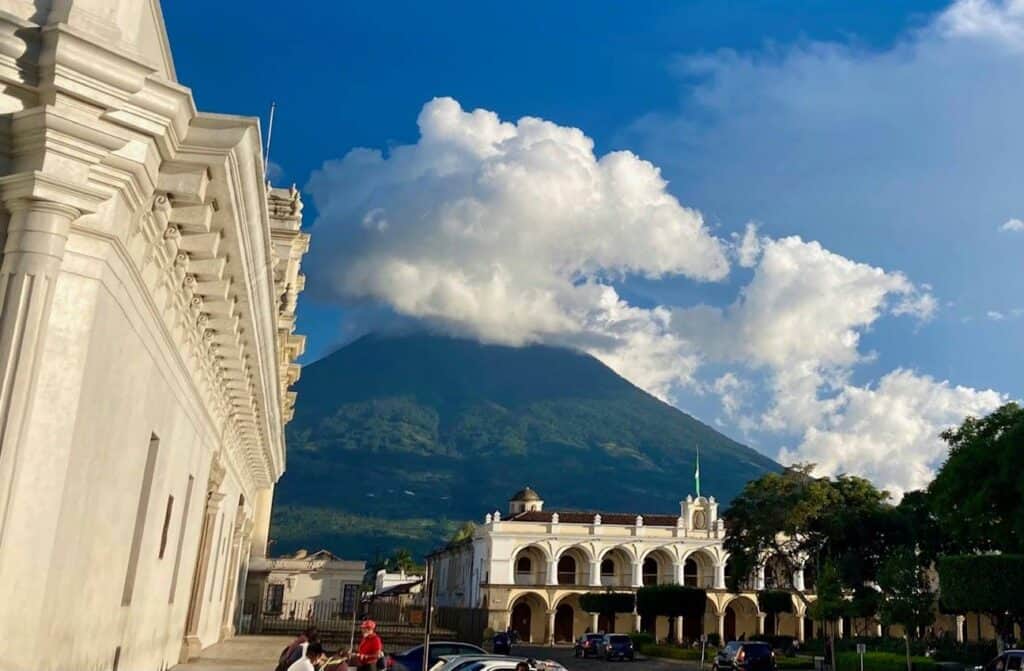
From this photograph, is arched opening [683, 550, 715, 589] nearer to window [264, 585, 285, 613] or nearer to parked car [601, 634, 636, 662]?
window [264, 585, 285, 613]

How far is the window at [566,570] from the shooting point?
7069 cm

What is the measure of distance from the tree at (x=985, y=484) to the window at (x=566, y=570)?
34657mm

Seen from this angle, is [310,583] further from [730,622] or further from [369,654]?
[369,654]

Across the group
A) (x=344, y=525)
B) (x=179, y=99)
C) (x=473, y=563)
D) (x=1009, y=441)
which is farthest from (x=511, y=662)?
(x=344, y=525)

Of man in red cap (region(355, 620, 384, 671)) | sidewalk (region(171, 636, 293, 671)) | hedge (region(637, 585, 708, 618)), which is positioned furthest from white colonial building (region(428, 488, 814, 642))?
man in red cap (region(355, 620, 384, 671))

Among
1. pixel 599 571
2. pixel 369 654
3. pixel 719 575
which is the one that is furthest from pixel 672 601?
pixel 369 654

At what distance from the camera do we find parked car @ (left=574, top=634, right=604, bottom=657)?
42.6m

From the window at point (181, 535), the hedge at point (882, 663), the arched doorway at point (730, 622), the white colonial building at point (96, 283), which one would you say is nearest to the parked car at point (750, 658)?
the hedge at point (882, 663)

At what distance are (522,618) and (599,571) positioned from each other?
7.30 m

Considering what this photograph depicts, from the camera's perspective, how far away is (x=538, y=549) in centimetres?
6981

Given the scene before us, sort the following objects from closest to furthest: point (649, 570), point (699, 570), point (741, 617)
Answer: point (699, 570)
point (649, 570)
point (741, 617)

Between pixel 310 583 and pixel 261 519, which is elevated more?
pixel 261 519

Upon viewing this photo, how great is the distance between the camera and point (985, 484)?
3634 cm

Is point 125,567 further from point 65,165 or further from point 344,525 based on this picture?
point 344,525
